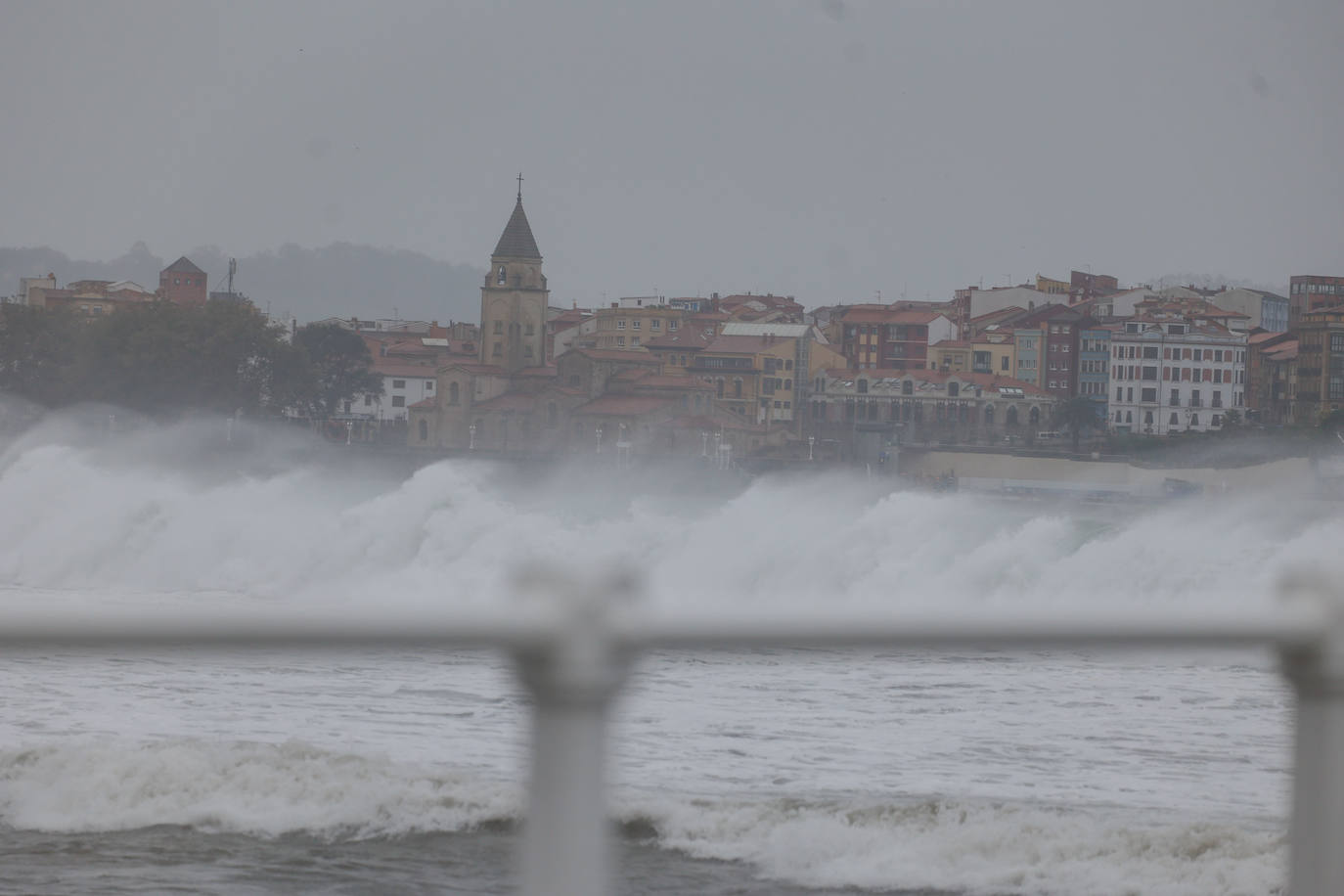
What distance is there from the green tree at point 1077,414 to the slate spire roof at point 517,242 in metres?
30.1

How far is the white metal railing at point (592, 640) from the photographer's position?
84 cm

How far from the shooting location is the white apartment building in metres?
61.9

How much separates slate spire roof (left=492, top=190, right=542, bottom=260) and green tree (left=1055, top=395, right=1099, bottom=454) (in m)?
30.1

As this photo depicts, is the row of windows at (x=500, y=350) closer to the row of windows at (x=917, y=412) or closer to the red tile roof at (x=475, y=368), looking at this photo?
the red tile roof at (x=475, y=368)

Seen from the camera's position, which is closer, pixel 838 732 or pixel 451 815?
pixel 451 815

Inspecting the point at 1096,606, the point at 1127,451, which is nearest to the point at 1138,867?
the point at 1096,606

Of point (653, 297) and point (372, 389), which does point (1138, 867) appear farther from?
point (653, 297)

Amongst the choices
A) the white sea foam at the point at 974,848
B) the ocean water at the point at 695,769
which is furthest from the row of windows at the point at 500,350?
the white sea foam at the point at 974,848

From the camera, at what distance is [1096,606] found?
1.04m

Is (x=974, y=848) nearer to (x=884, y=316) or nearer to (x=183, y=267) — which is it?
(x=884, y=316)

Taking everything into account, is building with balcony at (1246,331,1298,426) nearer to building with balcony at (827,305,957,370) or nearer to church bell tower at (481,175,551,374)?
building with balcony at (827,305,957,370)

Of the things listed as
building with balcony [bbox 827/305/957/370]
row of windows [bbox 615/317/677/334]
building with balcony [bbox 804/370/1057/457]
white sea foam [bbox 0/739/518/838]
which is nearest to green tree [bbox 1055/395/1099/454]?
building with balcony [bbox 804/370/1057/457]

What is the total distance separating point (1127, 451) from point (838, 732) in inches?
2014

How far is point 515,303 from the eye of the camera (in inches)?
3017
